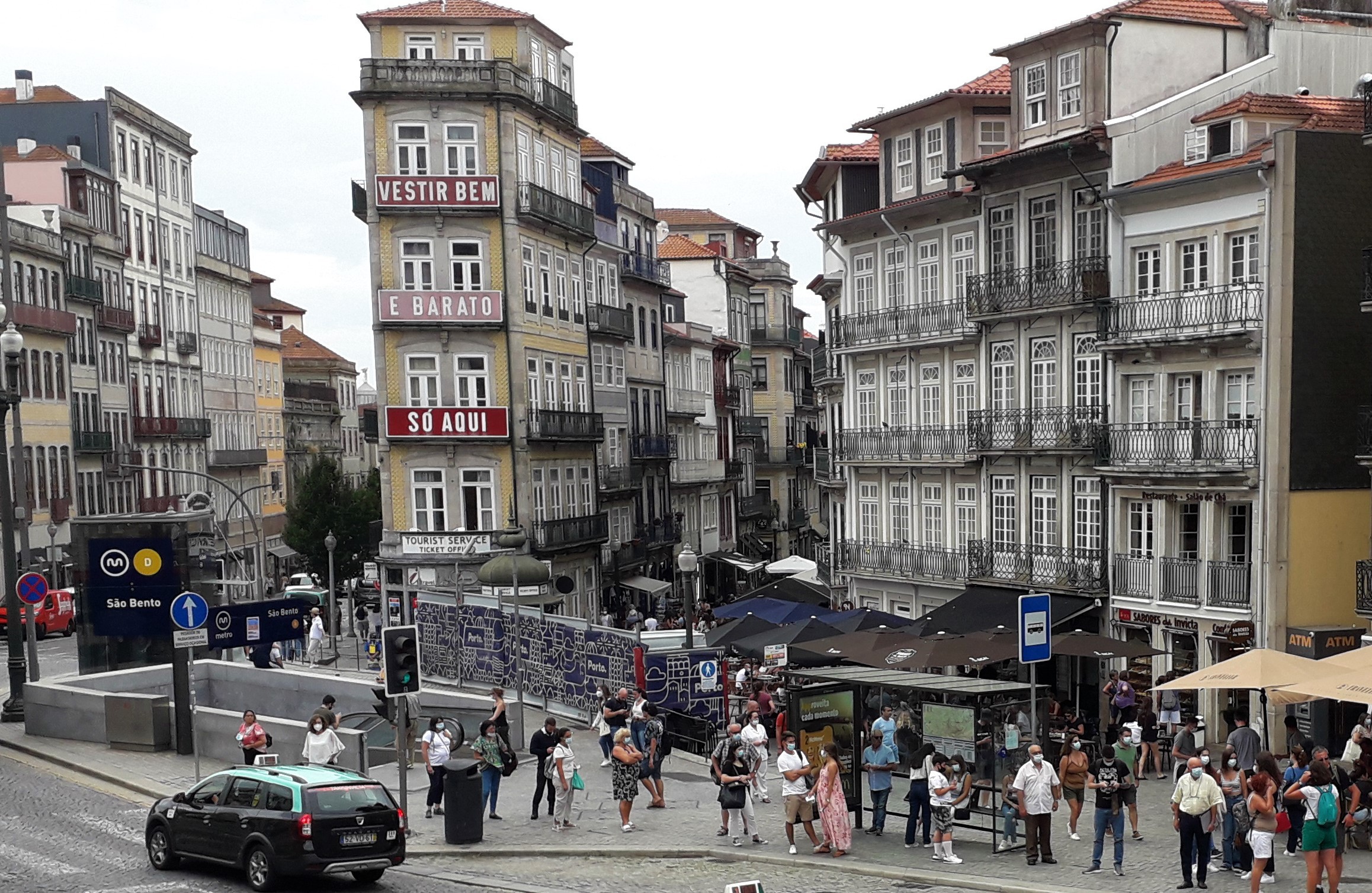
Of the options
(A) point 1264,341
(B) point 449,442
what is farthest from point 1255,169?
(B) point 449,442

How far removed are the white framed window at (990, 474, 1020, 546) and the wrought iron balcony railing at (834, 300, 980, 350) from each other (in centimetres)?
368

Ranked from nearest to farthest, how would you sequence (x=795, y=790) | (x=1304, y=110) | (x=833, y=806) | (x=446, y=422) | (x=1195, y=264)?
(x=833, y=806) → (x=795, y=790) → (x=1304, y=110) → (x=1195, y=264) → (x=446, y=422)

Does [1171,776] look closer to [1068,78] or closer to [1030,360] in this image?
[1030,360]

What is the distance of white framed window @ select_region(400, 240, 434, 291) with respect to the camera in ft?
170

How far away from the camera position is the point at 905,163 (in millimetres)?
44531

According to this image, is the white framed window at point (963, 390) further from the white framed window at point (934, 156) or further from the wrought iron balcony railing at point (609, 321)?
the wrought iron balcony railing at point (609, 321)

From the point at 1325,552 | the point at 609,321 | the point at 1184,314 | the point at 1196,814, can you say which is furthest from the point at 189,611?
the point at 609,321

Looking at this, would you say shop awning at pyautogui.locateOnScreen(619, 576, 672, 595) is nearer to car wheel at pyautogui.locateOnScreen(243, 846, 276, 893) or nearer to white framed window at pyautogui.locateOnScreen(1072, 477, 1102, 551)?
white framed window at pyautogui.locateOnScreen(1072, 477, 1102, 551)

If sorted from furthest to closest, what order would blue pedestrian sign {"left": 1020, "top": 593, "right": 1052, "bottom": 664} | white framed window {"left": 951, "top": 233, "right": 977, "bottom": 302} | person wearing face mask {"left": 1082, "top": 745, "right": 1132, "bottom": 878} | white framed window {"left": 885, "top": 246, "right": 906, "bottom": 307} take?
1. white framed window {"left": 885, "top": 246, "right": 906, "bottom": 307}
2. white framed window {"left": 951, "top": 233, "right": 977, "bottom": 302}
3. blue pedestrian sign {"left": 1020, "top": 593, "right": 1052, "bottom": 664}
4. person wearing face mask {"left": 1082, "top": 745, "right": 1132, "bottom": 878}

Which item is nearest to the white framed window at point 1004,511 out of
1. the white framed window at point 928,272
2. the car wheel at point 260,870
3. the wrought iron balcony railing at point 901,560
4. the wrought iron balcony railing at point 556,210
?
the wrought iron balcony railing at point 901,560

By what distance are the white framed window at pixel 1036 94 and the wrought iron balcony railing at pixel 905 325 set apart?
4877mm

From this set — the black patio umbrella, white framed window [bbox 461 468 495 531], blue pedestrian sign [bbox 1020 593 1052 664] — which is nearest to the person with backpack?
blue pedestrian sign [bbox 1020 593 1052 664]

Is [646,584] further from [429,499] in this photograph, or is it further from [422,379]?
[422,379]

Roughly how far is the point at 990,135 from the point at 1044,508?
930 centimetres
